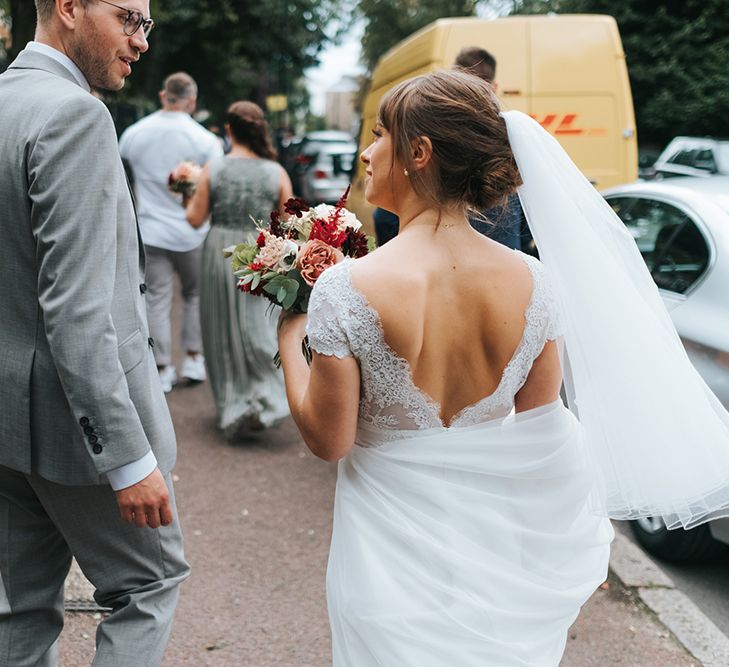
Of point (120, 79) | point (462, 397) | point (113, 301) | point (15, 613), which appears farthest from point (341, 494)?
point (120, 79)

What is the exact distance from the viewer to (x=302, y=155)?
21359mm

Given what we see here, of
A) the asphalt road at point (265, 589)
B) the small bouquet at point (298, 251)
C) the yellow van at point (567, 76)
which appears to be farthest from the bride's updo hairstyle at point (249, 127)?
the small bouquet at point (298, 251)

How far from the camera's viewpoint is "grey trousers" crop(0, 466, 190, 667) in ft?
7.47

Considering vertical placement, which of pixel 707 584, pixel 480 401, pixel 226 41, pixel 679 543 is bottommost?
pixel 226 41

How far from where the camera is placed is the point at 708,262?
4.53m

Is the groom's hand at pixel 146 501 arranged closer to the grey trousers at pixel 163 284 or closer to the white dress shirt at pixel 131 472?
the white dress shirt at pixel 131 472

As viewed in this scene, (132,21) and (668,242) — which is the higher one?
(132,21)

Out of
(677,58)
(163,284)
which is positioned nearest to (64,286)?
(163,284)

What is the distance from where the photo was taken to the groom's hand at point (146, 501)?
2145mm

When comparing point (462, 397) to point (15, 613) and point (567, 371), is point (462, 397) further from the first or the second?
point (15, 613)

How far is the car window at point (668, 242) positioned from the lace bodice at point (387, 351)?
2.72 metres

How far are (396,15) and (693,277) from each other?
3944 centimetres

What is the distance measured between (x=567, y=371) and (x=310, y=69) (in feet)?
91.0

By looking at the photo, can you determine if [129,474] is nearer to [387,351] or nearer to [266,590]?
[387,351]
